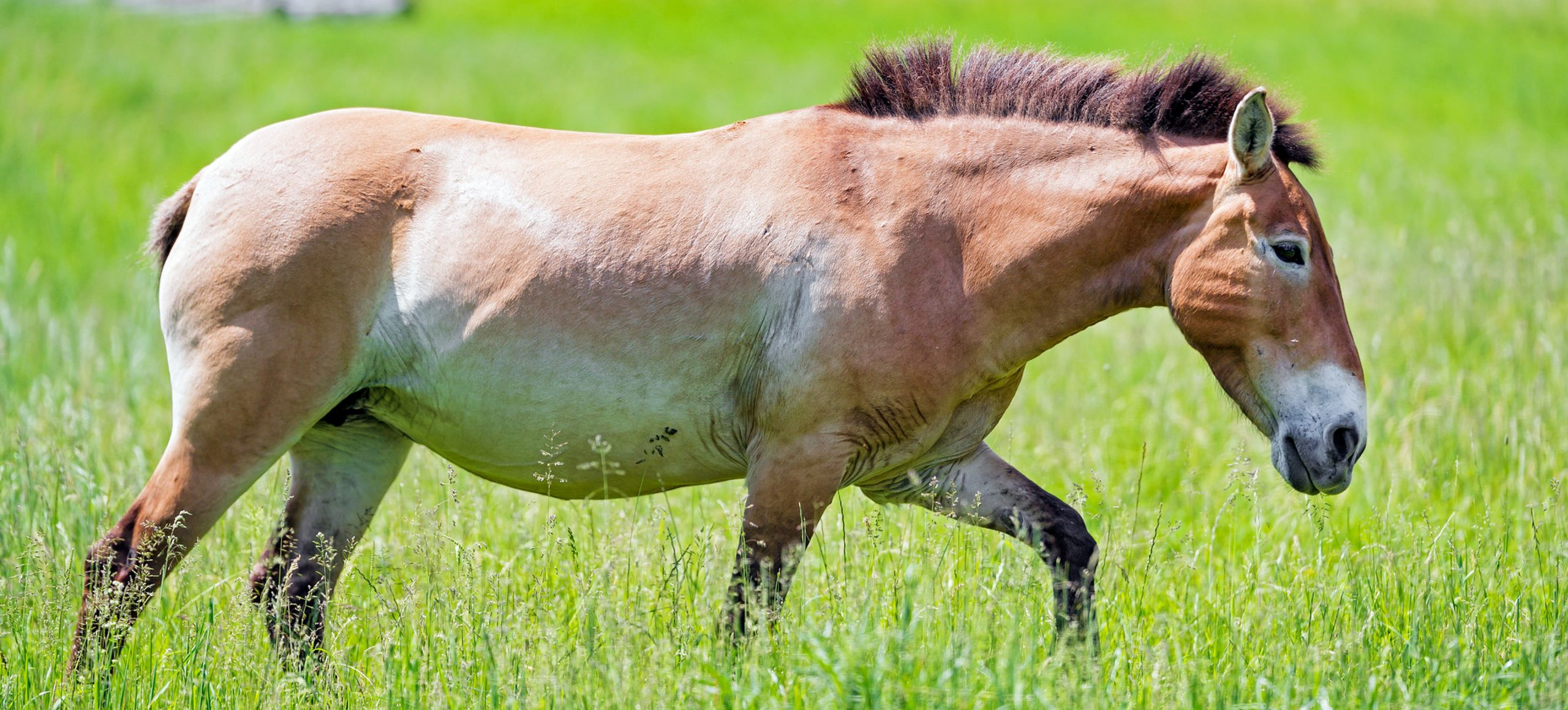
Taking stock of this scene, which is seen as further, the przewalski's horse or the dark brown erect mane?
the dark brown erect mane

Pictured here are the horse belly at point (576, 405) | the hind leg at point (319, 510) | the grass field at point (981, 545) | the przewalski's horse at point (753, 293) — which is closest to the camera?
the grass field at point (981, 545)

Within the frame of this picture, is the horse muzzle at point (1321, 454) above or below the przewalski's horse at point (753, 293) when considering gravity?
below

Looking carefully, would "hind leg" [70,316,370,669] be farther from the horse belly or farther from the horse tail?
the horse tail

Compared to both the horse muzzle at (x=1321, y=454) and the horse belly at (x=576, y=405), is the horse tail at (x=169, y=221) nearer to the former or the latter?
the horse belly at (x=576, y=405)

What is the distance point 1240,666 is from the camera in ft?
12.0

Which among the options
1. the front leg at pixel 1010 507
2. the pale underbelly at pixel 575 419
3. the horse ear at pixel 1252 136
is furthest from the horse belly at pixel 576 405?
the horse ear at pixel 1252 136

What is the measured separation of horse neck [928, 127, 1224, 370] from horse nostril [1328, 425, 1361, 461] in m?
0.65

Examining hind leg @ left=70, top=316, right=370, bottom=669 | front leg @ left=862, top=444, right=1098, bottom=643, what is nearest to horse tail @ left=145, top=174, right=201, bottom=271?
hind leg @ left=70, top=316, right=370, bottom=669

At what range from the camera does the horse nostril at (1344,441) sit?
374 centimetres

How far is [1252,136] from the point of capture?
3.72 m

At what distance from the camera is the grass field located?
11.8ft

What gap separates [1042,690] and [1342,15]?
27001 mm

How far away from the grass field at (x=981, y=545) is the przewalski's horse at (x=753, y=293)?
28cm

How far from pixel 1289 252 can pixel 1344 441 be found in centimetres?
58
